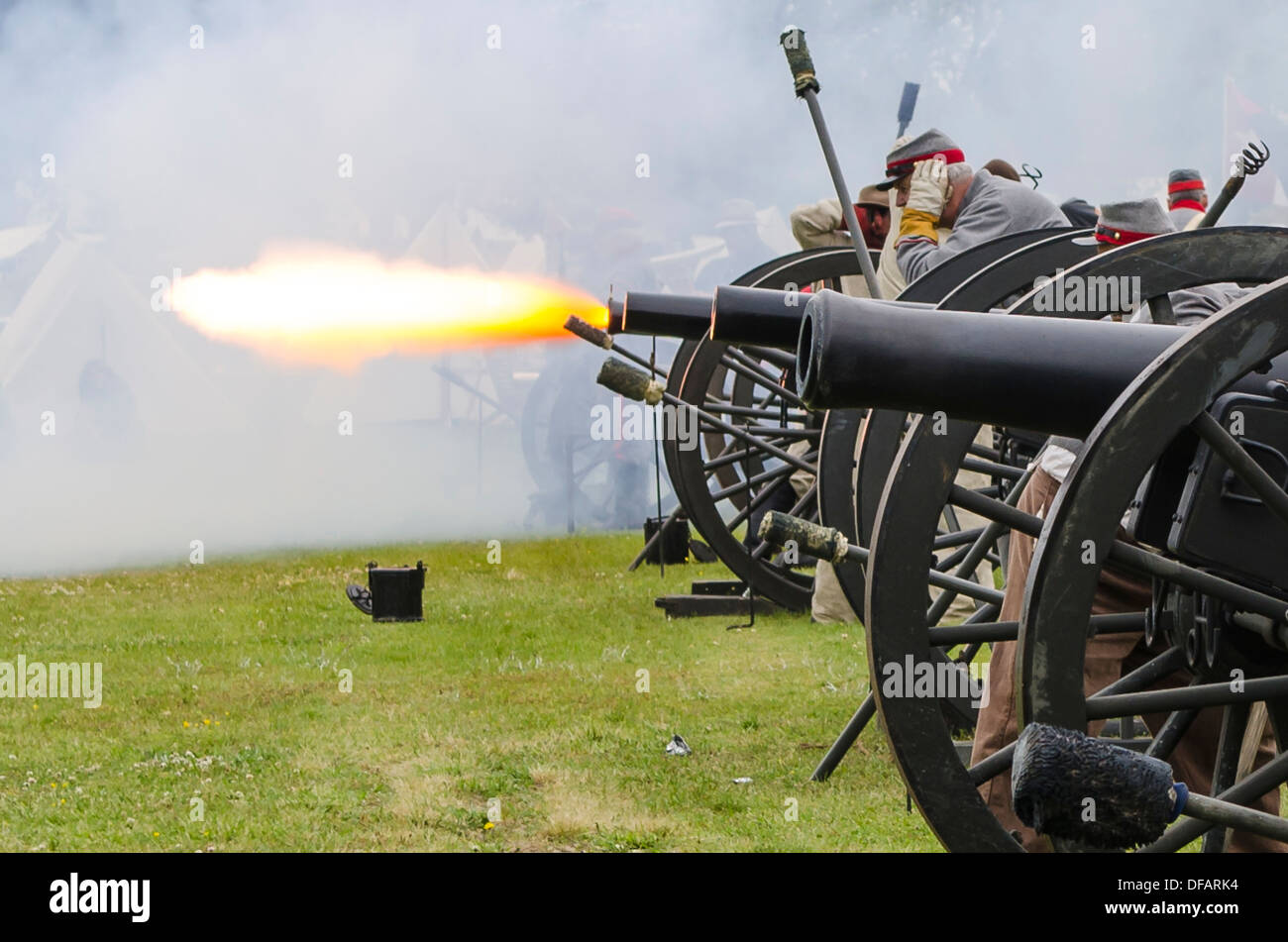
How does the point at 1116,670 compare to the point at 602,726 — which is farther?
the point at 602,726

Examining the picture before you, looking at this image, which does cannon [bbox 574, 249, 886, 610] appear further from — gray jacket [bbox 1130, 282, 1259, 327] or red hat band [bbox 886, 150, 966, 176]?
gray jacket [bbox 1130, 282, 1259, 327]

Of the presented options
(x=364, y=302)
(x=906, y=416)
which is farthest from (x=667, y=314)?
(x=364, y=302)

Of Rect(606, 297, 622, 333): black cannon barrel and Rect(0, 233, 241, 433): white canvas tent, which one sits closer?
Rect(606, 297, 622, 333): black cannon barrel

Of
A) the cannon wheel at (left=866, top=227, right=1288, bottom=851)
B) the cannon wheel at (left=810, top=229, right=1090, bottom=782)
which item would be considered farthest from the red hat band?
the cannon wheel at (left=866, top=227, right=1288, bottom=851)

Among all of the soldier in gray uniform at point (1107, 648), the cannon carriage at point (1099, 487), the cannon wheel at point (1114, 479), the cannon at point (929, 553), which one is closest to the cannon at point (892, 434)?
the soldier in gray uniform at point (1107, 648)

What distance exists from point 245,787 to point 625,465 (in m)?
11.4

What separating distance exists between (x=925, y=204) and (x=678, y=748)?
1986mm

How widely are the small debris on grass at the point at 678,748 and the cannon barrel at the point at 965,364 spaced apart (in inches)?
110

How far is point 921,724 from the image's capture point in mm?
2900

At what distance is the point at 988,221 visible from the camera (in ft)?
16.7

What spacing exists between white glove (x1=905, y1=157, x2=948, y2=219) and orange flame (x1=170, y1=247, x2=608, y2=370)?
3065mm

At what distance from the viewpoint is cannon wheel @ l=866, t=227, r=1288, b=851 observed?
279 centimetres

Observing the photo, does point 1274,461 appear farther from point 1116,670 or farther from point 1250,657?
point 1116,670
